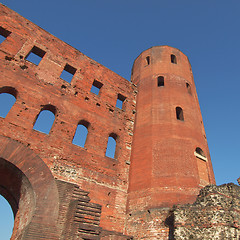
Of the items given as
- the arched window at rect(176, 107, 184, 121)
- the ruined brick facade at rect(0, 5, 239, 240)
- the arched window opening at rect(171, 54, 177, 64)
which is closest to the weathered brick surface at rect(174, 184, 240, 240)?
the ruined brick facade at rect(0, 5, 239, 240)

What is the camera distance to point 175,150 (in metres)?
11.2

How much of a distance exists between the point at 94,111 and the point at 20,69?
4151mm

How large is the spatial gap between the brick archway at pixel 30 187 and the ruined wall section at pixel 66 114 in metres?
0.91

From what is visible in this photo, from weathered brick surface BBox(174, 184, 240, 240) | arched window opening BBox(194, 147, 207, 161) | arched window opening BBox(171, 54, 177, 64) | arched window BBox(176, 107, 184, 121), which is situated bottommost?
weathered brick surface BBox(174, 184, 240, 240)

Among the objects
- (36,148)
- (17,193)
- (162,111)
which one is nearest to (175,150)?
(162,111)

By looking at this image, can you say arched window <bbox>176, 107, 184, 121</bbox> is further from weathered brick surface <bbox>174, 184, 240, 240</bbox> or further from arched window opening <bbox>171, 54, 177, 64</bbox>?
weathered brick surface <bbox>174, 184, 240, 240</bbox>

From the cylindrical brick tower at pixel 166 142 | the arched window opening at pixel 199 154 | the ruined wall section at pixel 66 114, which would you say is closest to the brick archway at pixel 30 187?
the ruined wall section at pixel 66 114

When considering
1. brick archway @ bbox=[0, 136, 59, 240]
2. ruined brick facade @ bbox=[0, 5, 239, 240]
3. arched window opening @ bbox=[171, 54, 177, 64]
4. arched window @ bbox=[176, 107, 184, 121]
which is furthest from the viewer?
arched window opening @ bbox=[171, 54, 177, 64]

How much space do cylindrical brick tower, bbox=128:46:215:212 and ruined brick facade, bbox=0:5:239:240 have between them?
0.17 ft

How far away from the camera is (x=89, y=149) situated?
1092 cm

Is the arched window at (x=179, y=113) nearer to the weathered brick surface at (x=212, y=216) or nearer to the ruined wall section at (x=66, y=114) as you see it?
the ruined wall section at (x=66, y=114)

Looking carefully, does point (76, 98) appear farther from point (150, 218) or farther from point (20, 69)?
point (150, 218)

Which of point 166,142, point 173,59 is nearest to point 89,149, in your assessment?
point 166,142

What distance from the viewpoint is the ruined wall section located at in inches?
378
